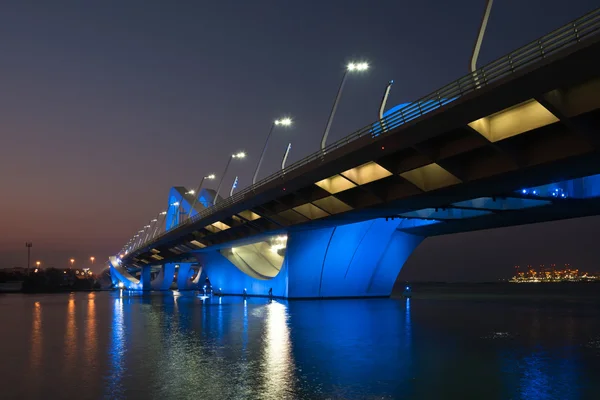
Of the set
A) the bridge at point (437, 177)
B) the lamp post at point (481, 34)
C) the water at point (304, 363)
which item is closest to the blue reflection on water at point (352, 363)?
the water at point (304, 363)

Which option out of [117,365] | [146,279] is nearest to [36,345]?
[117,365]

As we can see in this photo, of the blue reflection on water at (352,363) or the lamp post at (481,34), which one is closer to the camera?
the blue reflection on water at (352,363)

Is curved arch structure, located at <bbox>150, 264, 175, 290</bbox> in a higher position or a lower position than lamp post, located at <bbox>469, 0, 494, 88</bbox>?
lower

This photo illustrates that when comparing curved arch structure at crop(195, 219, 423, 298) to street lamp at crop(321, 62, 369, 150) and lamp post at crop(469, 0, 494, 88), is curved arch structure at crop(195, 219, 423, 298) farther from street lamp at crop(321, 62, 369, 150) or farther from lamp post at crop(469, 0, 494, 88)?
lamp post at crop(469, 0, 494, 88)

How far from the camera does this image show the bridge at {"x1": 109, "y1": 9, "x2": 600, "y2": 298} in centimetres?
1859

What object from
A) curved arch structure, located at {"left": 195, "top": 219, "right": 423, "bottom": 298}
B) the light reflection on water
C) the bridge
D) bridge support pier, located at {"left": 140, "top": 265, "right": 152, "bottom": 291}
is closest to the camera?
the light reflection on water

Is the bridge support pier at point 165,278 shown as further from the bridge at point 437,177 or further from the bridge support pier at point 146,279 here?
the bridge at point 437,177

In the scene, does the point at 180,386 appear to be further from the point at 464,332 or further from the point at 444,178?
the point at 444,178

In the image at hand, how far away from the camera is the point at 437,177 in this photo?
28047 mm

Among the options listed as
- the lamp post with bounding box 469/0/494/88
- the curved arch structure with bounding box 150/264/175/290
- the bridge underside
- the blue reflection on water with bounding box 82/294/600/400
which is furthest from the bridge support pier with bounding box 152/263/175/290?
the lamp post with bounding box 469/0/494/88

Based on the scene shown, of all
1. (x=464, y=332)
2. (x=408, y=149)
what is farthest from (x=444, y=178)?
(x=464, y=332)

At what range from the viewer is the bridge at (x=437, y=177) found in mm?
18594

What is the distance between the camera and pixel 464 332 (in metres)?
22.0

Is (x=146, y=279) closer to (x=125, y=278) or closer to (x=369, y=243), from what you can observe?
(x=125, y=278)
